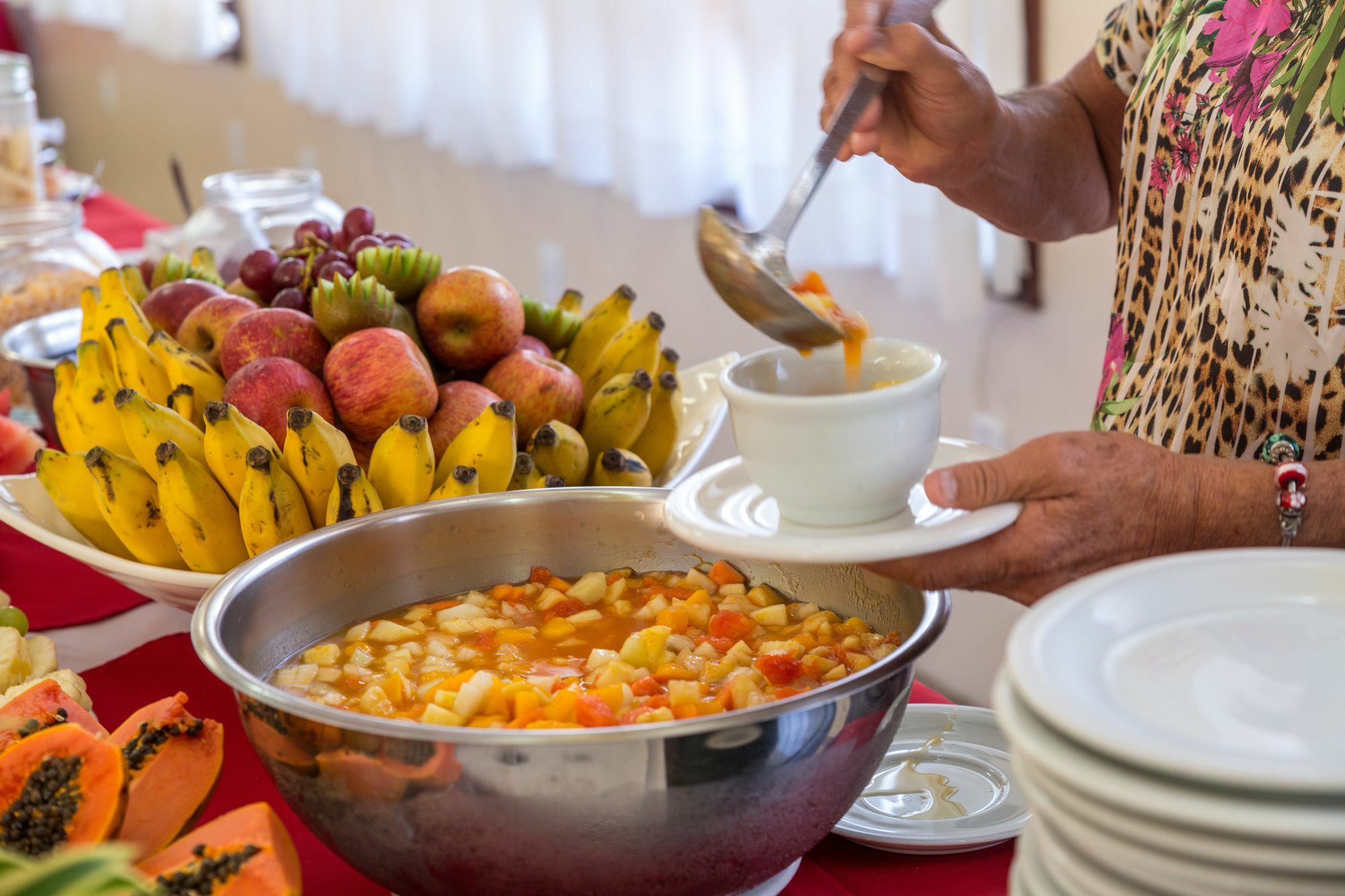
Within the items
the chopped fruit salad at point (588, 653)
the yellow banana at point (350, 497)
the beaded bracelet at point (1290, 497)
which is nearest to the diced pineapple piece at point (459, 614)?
the chopped fruit salad at point (588, 653)

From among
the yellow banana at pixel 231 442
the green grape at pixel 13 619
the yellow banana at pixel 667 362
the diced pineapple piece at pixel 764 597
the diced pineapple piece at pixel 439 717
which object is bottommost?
the green grape at pixel 13 619

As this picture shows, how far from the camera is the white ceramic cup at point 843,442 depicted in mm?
723

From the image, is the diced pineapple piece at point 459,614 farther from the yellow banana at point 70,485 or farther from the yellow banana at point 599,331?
the yellow banana at point 599,331

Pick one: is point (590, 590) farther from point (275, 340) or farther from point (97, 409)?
point (97, 409)

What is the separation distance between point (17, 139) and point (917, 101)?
2170mm

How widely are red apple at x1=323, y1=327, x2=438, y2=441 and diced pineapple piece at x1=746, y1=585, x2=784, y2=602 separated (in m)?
0.37

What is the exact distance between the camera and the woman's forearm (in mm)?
1322

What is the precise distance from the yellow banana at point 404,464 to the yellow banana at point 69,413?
0.37m

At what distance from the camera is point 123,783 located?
2.37ft

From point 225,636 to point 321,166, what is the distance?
4.36 metres

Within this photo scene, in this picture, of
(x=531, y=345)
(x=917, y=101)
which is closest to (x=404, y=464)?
(x=531, y=345)

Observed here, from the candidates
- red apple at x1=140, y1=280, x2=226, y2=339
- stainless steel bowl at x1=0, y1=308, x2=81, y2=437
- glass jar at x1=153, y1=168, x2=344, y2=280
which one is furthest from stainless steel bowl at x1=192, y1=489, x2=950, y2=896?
glass jar at x1=153, y1=168, x2=344, y2=280

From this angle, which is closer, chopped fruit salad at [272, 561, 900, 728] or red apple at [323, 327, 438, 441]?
chopped fruit salad at [272, 561, 900, 728]

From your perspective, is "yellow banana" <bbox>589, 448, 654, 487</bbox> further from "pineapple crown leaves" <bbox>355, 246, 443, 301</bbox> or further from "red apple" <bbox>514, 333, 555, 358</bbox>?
"pineapple crown leaves" <bbox>355, 246, 443, 301</bbox>
